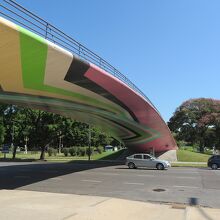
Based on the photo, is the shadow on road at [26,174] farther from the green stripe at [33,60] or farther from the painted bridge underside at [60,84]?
the green stripe at [33,60]

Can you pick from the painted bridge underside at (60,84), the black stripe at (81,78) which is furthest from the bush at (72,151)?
the black stripe at (81,78)

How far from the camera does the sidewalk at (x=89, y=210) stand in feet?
36.1

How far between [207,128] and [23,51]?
6683 centimetres

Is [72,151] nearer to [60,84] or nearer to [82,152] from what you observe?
[82,152]

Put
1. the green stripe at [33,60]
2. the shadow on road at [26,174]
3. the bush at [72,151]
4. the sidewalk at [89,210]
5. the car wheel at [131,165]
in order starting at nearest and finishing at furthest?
the sidewalk at [89,210]
the green stripe at [33,60]
the shadow on road at [26,174]
the car wheel at [131,165]
the bush at [72,151]

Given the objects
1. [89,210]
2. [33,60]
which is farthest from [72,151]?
[89,210]

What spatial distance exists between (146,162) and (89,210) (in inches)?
893

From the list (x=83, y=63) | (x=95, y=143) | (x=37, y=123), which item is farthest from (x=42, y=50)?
(x=95, y=143)

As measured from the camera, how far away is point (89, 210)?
12055 millimetres

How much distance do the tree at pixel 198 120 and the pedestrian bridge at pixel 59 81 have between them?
37099 millimetres

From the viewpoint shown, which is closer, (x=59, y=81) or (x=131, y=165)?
(x=59, y=81)

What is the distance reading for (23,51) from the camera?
1598 centimetres

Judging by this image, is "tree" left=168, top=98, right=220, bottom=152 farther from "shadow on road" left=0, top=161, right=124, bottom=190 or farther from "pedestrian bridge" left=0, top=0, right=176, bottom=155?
"shadow on road" left=0, top=161, right=124, bottom=190

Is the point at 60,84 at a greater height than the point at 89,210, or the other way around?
the point at 60,84
